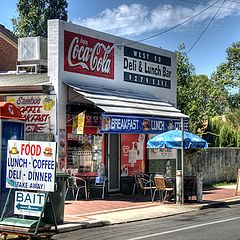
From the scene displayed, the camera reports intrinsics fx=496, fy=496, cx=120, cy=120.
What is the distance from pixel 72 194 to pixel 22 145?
619cm

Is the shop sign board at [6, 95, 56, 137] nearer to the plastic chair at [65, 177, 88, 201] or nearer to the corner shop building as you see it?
the corner shop building

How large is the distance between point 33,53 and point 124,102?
150 inches

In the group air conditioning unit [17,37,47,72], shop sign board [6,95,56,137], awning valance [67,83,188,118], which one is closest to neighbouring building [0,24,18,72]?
air conditioning unit [17,37,47,72]

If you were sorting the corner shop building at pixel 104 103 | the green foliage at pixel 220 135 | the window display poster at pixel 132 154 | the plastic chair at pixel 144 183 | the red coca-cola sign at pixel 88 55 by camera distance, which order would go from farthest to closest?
the green foliage at pixel 220 135 → the window display poster at pixel 132 154 → the plastic chair at pixel 144 183 → the red coca-cola sign at pixel 88 55 → the corner shop building at pixel 104 103

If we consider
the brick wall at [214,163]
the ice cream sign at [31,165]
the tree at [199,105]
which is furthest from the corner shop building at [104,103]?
the tree at [199,105]

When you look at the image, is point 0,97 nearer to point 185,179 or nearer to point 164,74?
point 185,179

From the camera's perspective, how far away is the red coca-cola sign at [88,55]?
1662 cm

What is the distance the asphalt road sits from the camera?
10359mm

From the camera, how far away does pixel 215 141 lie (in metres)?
29.7

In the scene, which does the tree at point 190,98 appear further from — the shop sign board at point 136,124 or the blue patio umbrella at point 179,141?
the blue patio umbrella at point 179,141

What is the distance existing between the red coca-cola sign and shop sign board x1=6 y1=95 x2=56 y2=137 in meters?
1.30

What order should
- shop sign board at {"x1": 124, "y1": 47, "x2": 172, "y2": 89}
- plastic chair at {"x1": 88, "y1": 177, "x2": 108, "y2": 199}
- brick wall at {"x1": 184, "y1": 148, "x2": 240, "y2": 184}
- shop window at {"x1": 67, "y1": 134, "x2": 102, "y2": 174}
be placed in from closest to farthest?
shop window at {"x1": 67, "y1": 134, "x2": 102, "y2": 174}
plastic chair at {"x1": 88, "y1": 177, "x2": 108, "y2": 199}
shop sign board at {"x1": 124, "y1": 47, "x2": 172, "y2": 89}
brick wall at {"x1": 184, "y1": 148, "x2": 240, "y2": 184}

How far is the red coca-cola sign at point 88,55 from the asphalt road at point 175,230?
631 cm

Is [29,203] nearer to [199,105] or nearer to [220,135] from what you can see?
[220,135]
